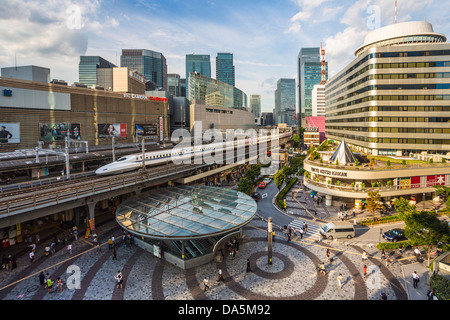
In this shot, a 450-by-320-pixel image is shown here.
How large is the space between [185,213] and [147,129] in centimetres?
6383

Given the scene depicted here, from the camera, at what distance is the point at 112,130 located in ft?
244

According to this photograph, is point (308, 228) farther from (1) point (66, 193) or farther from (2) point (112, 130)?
(2) point (112, 130)

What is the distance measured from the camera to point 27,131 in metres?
55.0

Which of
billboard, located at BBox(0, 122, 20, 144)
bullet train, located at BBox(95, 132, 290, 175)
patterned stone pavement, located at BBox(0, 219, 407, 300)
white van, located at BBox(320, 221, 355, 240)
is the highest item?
billboard, located at BBox(0, 122, 20, 144)

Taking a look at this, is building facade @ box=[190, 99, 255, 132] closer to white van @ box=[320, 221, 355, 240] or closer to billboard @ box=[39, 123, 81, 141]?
billboard @ box=[39, 123, 81, 141]

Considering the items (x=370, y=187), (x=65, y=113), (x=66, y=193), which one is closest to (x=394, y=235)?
(x=370, y=187)

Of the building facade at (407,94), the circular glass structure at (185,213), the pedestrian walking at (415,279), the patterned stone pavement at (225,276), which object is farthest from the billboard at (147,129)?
the pedestrian walking at (415,279)

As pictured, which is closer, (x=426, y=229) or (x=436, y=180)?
(x=426, y=229)

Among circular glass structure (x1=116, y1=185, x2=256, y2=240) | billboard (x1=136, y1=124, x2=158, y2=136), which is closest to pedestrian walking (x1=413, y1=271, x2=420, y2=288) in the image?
circular glass structure (x1=116, y1=185, x2=256, y2=240)

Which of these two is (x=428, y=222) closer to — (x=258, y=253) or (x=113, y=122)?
(x=258, y=253)

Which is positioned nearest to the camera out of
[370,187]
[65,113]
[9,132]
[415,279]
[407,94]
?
[415,279]

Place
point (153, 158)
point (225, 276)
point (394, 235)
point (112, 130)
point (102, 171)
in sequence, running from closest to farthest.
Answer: point (225, 276) < point (394, 235) < point (102, 171) < point (153, 158) < point (112, 130)

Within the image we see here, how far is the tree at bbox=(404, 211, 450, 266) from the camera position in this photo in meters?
25.4

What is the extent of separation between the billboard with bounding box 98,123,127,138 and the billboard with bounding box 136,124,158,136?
5.34m
